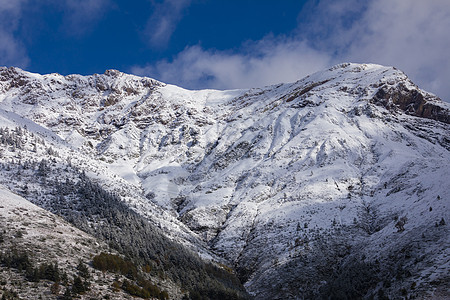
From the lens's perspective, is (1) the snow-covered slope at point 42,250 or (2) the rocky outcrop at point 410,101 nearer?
(1) the snow-covered slope at point 42,250

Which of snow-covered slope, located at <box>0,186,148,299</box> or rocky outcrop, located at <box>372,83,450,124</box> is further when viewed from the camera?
rocky outcrop, located at <box>372,83,450,124</box>

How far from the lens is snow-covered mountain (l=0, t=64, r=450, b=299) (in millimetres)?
55375

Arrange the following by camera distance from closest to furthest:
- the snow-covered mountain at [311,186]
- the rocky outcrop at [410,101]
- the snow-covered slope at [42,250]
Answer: the snow-covered slope at [42,250], the snow-covered mountain at [311,186], the rocky outcrop at [410,101]

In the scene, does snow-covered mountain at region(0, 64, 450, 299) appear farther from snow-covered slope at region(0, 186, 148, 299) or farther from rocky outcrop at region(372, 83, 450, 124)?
snow-covered slope at region(0, 186, 148, 299)

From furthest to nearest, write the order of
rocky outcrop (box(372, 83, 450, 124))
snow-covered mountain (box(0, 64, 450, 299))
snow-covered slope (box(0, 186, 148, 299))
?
1. rocky outcrop (box(372, 83, 450, 124))
2. snow-covered mountain (box(0, 64, 450, 299))
3. snow-covered slope (box(0, 186, 148, 299))

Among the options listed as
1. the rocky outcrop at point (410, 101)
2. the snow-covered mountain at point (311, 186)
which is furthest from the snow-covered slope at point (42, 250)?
the rocky outcrop at point (410, 101)

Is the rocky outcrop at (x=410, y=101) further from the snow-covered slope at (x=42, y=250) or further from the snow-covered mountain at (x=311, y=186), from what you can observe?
the snow-covered slope at (x=42, y=250)

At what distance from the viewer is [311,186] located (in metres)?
105

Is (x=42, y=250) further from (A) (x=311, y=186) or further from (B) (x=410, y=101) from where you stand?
(B) (x=410, y=101)

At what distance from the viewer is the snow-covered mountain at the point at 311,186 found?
55.4m

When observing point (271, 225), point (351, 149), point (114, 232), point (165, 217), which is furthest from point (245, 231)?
point (351, 149)

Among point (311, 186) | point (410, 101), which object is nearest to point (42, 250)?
point (311, 186)

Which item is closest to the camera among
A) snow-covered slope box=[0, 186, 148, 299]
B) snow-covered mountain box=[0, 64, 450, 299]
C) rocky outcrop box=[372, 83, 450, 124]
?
snow-covered slope box=[0, 186, 148, 299]

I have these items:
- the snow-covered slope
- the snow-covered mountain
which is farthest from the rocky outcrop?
the snow-covered slope
